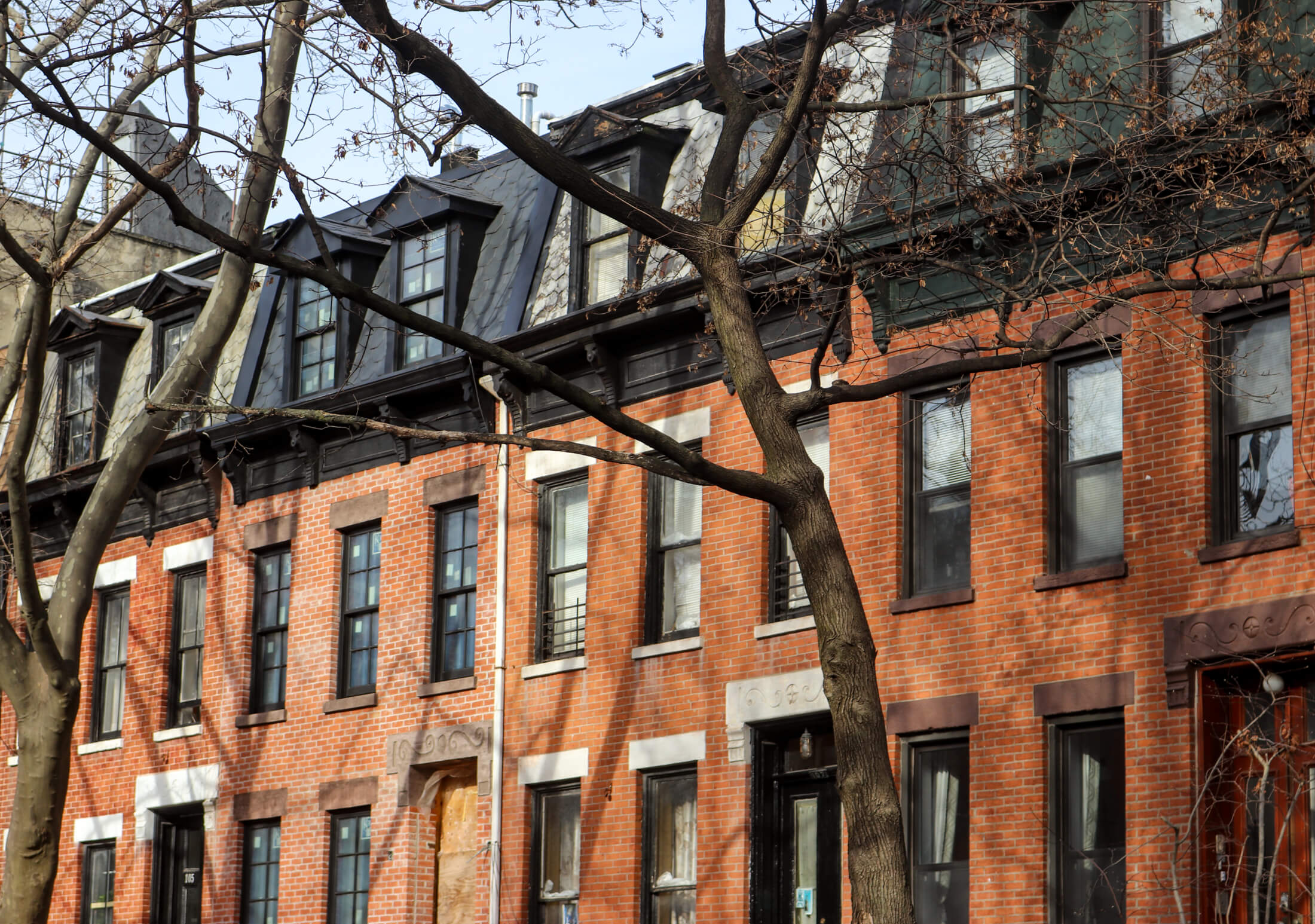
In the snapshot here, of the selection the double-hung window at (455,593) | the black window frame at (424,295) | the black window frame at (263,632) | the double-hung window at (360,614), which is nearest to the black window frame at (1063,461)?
the double-hung window at (455,593)

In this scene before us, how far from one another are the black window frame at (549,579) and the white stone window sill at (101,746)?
8.07m

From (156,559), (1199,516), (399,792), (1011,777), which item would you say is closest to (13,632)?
(399,792)

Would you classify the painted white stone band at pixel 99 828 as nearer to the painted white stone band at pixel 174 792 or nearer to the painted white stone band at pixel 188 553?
the painted white stone band at pixel 174 792

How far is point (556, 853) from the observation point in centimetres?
2123

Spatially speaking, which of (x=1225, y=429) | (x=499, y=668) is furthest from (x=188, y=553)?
(x=1225, y=429)

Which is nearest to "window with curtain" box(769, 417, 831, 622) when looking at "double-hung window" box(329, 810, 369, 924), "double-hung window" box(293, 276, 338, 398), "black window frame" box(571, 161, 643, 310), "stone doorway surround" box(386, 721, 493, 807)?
"black window frame" box(571, 161, 643, 310)

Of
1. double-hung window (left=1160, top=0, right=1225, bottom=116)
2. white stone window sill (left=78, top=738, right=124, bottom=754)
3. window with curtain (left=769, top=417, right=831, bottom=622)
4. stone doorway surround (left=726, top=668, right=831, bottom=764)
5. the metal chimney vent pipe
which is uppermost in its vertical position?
the metal chimney vent pipe

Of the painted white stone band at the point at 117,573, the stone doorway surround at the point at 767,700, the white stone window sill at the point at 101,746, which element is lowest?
the stone doorway surround at the point at 767,700

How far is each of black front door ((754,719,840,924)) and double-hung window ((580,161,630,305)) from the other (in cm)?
541

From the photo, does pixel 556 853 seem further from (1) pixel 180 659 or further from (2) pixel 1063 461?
(1) pixel 180 659

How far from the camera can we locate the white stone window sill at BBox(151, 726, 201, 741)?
2564 centimetres

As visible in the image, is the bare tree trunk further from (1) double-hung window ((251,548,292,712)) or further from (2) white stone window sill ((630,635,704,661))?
(1) double-hung window ((251,548,292,712))

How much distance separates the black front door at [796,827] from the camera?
18609 mm

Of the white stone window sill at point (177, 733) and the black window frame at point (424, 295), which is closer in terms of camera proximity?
the black window frame at point (424, 295)
